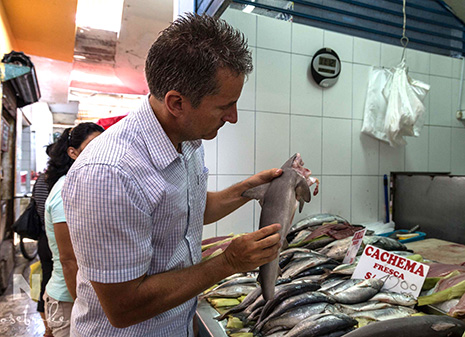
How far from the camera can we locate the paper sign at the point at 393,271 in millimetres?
1784

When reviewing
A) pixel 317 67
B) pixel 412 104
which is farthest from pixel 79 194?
pixel 412 104

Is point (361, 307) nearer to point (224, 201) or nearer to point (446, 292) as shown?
point (446, 292)

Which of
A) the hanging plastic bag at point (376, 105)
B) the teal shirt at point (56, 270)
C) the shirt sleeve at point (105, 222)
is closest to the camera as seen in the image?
the shirt sleeve at point (105, 222)

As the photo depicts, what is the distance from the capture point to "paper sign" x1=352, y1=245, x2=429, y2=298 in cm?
178

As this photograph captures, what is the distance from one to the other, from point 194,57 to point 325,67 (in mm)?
2693

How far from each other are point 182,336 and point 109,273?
0.55 m

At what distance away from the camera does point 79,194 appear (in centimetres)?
104

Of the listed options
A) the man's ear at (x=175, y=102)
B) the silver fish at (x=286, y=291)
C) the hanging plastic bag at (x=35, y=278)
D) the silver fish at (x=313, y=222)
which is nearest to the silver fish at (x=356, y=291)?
the silver fish at (x=286, y=291)

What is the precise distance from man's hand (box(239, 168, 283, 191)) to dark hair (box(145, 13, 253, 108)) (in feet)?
1.86

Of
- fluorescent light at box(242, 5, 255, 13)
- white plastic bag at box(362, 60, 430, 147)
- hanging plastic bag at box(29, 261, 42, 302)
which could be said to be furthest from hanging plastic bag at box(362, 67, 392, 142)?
hanging plastic bag at box(29, 261, 42, 302)

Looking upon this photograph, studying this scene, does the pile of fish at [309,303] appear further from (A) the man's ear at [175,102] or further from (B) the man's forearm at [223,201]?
(A) the man's ear at [175,102]

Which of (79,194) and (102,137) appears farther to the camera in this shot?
(102,137)

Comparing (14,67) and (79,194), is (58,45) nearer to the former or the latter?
(14,67)

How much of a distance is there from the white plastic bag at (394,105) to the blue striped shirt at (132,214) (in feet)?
9.24
